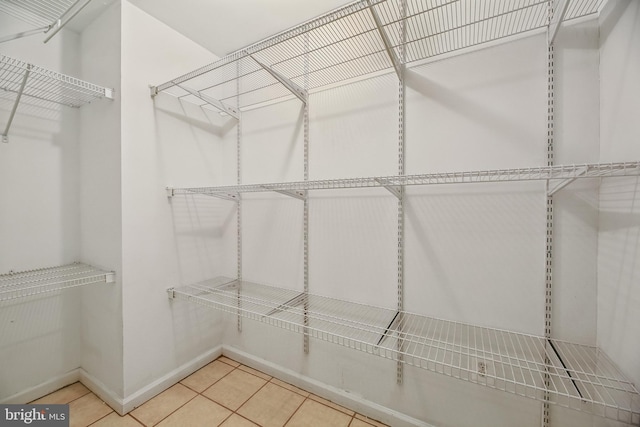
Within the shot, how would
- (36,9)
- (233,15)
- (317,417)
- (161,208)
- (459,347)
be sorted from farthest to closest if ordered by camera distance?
1. (161,208)
2. (233,15)
3. (317,417)
4. (36,9)
5. (459,347)

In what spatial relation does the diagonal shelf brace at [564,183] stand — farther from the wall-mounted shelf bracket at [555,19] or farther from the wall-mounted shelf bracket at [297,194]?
the wall-mounted shelf bracket at [297,194]

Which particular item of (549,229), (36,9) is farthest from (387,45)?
(36,9)

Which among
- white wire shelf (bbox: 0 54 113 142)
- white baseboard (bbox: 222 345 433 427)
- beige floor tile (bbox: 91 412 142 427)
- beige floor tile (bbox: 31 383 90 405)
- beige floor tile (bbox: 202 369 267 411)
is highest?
white wire shelf (bbox: 0 54 113 142)

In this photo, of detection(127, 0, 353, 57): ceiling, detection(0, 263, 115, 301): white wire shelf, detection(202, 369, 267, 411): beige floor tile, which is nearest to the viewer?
detection(0, 263, 115, 301): white wire shelf

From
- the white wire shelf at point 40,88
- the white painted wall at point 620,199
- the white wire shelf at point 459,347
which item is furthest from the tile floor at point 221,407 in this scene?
the white wire shelf at point 40,88

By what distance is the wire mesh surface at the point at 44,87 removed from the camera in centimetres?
111

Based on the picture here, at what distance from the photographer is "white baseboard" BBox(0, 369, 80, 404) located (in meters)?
1.37

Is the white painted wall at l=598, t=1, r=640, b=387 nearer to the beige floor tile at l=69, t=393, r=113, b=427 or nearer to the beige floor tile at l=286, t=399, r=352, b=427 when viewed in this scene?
the beige floor tile at l=286, t=399, r=352, b=427

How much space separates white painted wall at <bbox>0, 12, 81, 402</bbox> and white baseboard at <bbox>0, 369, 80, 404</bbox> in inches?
0.7

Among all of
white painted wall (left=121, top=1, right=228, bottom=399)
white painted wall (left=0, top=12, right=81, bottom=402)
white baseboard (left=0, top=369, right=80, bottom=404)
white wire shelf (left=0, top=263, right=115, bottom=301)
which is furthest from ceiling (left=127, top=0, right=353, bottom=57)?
white baseboard (left=0, top=369, right=80, bottom=404)

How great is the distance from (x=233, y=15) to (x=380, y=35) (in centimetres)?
98

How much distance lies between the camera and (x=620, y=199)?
86 cm

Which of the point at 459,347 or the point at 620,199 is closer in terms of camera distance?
the point at 620,199

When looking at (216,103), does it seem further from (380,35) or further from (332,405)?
(332,405)
